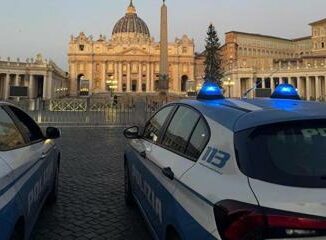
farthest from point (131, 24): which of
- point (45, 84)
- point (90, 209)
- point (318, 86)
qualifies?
point (90, 209)

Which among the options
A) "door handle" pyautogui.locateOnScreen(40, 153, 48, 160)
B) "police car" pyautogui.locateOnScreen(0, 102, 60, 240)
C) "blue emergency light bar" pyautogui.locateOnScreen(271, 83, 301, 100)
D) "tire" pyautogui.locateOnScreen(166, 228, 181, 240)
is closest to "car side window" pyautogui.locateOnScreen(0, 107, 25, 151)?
"police car" pyautogui.locateOnScreen(0, 102, 60, 240)

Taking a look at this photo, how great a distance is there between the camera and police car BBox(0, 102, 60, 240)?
9.70 ft

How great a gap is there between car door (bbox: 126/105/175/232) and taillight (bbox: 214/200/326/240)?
1.49 m

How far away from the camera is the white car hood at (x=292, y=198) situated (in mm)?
2205

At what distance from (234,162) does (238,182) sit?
167 mm

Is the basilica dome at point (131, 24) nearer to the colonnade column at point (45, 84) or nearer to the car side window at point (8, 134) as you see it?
the colonnade column at point (45, 84)

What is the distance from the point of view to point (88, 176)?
28.1 feet

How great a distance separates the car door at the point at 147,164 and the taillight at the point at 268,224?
1.49 meters

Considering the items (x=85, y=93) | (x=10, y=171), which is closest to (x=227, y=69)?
(x=85, y=93)

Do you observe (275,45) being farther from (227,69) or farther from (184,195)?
(184,195)

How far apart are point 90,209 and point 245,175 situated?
3.93 meters

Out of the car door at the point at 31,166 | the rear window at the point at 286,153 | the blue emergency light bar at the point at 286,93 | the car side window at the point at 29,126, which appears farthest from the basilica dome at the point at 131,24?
the rear window at the point at 286,153

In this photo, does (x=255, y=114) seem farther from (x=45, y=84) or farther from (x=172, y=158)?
(x=45, y=84)

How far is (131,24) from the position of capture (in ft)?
425
